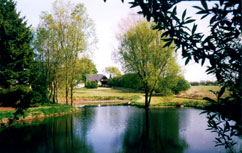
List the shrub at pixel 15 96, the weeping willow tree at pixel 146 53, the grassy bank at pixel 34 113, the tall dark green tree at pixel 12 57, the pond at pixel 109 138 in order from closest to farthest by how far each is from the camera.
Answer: the pond at pixel 109 138, the grassy bank at pixel 34 113, the tall dark green tree at pixel 12 57, the shrub at pixel 15 96, the weeping willow tree at pixel 146 53

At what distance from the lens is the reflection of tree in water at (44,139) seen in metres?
9.26

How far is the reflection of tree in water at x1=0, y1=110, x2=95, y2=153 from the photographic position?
9258 millimetres

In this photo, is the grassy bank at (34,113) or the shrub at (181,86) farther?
the shrub at (181,86)

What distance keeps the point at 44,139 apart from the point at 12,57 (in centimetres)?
1103

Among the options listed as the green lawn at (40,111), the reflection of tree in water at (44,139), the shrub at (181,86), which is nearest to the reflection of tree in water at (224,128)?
the reflection of tree in water at (44,139)

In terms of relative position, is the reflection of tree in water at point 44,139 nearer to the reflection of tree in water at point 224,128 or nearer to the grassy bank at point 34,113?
the grassy bank at point 34,113

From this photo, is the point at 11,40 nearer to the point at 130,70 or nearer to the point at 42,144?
the point at 42,144

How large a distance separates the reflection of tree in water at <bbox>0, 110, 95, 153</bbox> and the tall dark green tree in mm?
5733

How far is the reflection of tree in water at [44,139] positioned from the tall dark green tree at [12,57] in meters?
5.73

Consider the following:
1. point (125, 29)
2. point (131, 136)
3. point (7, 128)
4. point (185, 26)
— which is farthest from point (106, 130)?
point (125, 29)

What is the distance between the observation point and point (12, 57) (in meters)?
18.1

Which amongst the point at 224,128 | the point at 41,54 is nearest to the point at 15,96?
the point at 41,54

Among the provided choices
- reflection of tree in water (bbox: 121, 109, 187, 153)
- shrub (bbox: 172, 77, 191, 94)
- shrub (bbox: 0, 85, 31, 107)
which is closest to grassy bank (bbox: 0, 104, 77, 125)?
shrub (bbox: 0, 85, 31, 107)

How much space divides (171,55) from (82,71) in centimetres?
1176
